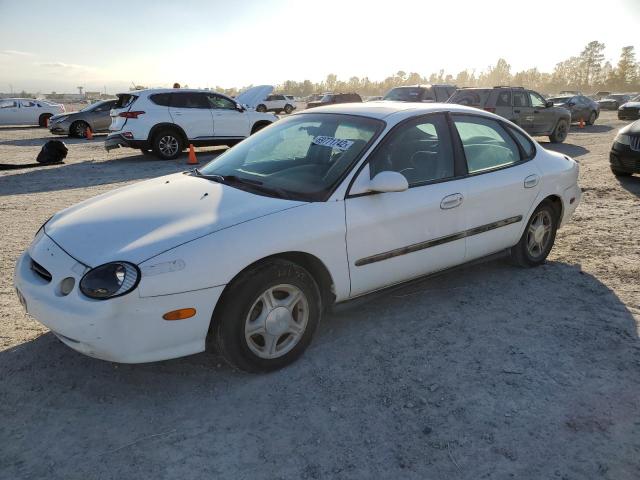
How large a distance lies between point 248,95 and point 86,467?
1311 centimetres

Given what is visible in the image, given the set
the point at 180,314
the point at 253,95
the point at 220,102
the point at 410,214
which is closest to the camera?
the point at 180,314

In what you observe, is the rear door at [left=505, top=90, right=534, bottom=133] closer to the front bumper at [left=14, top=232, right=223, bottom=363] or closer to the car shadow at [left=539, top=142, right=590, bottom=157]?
the car shadow at [left=539, top=142, right=590, bottom=157]

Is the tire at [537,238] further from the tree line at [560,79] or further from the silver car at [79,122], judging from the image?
the tree line at [560,79]

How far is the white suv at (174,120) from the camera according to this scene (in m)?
11.8

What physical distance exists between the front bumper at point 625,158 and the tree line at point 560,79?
276 ft

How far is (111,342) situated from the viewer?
2533 millimetres

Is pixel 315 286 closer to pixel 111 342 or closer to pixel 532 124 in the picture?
pixel 111 342

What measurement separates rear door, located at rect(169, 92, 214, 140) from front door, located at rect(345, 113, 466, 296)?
384 inches

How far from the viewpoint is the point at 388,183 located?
3.12 m

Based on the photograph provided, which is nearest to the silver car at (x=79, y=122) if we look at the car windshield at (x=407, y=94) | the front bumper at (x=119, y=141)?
the front bumper at (x=119, y=141)

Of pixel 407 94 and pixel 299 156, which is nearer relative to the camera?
pixel 299 156

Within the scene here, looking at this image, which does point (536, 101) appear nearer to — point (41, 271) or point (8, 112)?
point (41, 271)

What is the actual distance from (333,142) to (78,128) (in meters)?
17.7

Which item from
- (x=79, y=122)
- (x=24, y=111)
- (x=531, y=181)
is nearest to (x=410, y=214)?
(x=531, y=181)
